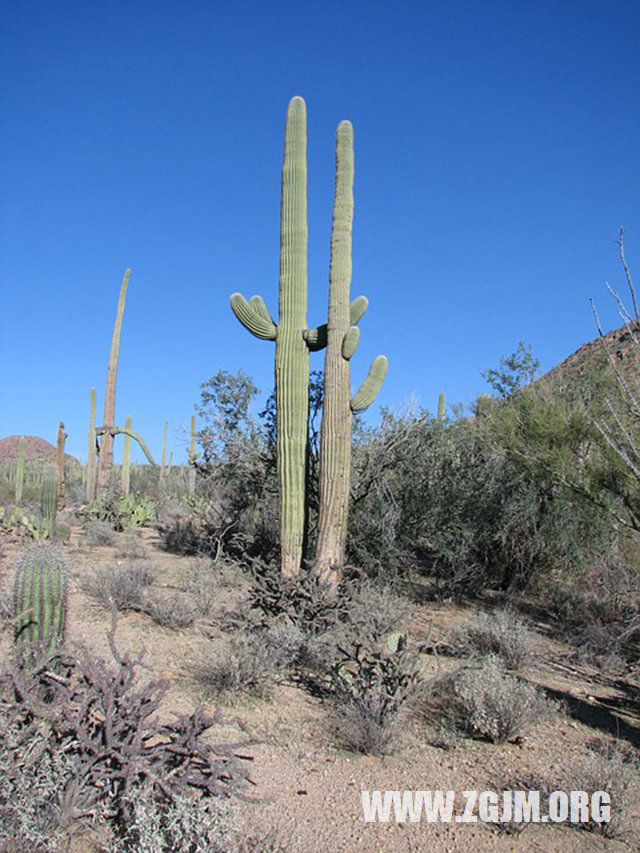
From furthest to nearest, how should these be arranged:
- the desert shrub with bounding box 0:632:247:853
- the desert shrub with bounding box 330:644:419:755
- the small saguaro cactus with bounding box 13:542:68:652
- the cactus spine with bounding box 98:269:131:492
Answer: the cactus spine with bounding box 98:269:131:492 < the small saguaro cactus with bounding box 13:542:68:652 < the desert shrub with bounding box 330:644:419:755 < the desert shrub with bounding box 0:632:247:853

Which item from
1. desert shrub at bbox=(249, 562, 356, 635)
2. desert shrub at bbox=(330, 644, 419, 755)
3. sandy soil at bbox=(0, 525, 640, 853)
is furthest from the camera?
desert shrub at bbox=(249, 562, 356, 635)

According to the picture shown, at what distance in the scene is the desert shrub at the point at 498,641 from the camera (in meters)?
6.70

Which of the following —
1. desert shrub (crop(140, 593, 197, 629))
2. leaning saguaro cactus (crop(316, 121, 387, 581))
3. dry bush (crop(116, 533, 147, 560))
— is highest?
leaning saguaro cactus (crop(316, 121, 387, 581))

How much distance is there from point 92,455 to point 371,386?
41.7ft

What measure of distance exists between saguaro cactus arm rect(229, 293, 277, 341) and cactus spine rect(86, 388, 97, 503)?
35.8 feet

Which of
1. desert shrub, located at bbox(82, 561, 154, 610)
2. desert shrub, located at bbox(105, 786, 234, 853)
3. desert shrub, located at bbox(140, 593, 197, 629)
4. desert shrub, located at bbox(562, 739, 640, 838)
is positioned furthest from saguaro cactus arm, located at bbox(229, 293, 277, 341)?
desert shrub, located at bbox(105, 786, 234, 853)

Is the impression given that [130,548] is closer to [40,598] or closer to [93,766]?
[40,598]

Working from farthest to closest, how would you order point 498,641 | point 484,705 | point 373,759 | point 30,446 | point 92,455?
point 30,446
point 92,455
point 498,641
point 484,705
point 373,759

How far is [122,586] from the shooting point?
829cm

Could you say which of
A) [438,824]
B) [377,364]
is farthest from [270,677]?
[377,364]

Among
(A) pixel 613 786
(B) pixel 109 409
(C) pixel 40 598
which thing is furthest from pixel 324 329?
(B) pixel 109 409

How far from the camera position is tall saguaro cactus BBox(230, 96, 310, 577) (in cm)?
899

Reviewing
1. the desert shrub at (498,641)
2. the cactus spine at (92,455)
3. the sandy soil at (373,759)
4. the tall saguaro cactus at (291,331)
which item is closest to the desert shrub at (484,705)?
the sandy soil at (373,759)

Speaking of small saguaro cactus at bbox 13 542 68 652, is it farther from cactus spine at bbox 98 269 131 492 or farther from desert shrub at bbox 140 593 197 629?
cactus spine at bbox 98 269 131 492
